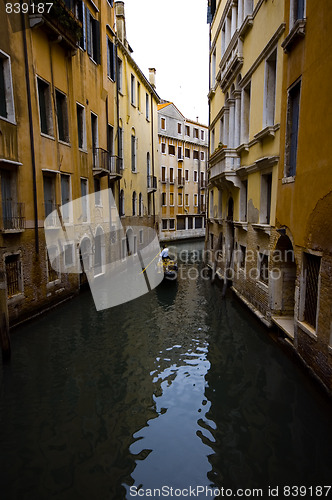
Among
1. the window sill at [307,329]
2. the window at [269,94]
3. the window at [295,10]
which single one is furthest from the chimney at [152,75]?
the window sill at [307,329]

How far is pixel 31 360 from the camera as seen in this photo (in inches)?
258

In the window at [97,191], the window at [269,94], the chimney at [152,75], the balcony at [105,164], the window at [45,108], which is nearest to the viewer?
the window at [269,94]

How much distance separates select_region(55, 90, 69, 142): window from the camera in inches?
391

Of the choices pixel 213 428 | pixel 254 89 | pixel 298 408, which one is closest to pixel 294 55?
pixel 254 89

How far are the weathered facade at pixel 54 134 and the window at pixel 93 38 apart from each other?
0.11 feet

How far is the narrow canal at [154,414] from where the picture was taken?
3.73 m

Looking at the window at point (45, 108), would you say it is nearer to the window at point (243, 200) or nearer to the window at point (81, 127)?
the window at point (81, 127)

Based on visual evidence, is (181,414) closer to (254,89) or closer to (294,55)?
(294,55)

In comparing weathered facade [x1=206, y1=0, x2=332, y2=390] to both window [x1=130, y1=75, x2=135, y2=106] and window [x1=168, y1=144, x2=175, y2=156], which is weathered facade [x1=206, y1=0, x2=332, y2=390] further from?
window [x1=168, y1=144, x2=175, y2=156]

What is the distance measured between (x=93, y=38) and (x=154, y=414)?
12.9 metres

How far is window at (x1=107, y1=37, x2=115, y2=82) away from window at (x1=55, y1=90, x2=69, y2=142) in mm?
4705

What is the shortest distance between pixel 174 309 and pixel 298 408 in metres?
5.54

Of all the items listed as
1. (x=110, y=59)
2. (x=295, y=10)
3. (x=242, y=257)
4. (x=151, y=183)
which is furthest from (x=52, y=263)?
(x=151, y=183)

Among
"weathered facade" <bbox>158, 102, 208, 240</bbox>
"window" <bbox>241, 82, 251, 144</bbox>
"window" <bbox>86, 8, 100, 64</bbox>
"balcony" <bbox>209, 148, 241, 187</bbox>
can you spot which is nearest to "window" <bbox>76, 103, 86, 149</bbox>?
"window" <bbox>86, 8, 100, 64</bbox>
